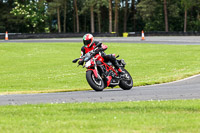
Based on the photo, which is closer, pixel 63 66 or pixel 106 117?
pixel 106 117

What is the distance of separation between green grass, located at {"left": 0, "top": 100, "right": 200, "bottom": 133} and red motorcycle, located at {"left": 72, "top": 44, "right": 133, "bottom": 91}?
2.76 meters

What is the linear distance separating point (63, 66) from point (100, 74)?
1345 cm

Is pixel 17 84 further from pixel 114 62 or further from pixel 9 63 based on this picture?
pixel 9 63

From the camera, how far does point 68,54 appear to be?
1330 inches

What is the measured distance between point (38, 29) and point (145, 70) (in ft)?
189

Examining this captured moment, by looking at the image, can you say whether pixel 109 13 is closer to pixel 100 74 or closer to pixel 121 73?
pixel 121 73

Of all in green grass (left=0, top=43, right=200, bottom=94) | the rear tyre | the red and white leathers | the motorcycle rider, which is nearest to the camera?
the motorcycle rider

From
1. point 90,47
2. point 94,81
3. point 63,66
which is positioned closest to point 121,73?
point 94,81

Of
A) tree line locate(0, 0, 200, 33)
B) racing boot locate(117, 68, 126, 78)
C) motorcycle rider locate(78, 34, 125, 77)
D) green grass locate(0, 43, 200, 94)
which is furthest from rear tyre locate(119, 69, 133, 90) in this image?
tree line locate(0, 0, 200, 33)

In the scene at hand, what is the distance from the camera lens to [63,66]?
25.5 meters

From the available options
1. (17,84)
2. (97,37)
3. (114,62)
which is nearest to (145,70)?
(17,84)

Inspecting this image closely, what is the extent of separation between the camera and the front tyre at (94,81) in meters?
11.7

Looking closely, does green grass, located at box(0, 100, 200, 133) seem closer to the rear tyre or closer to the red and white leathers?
the red and white leathers

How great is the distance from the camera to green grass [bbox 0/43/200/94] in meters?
17.1
